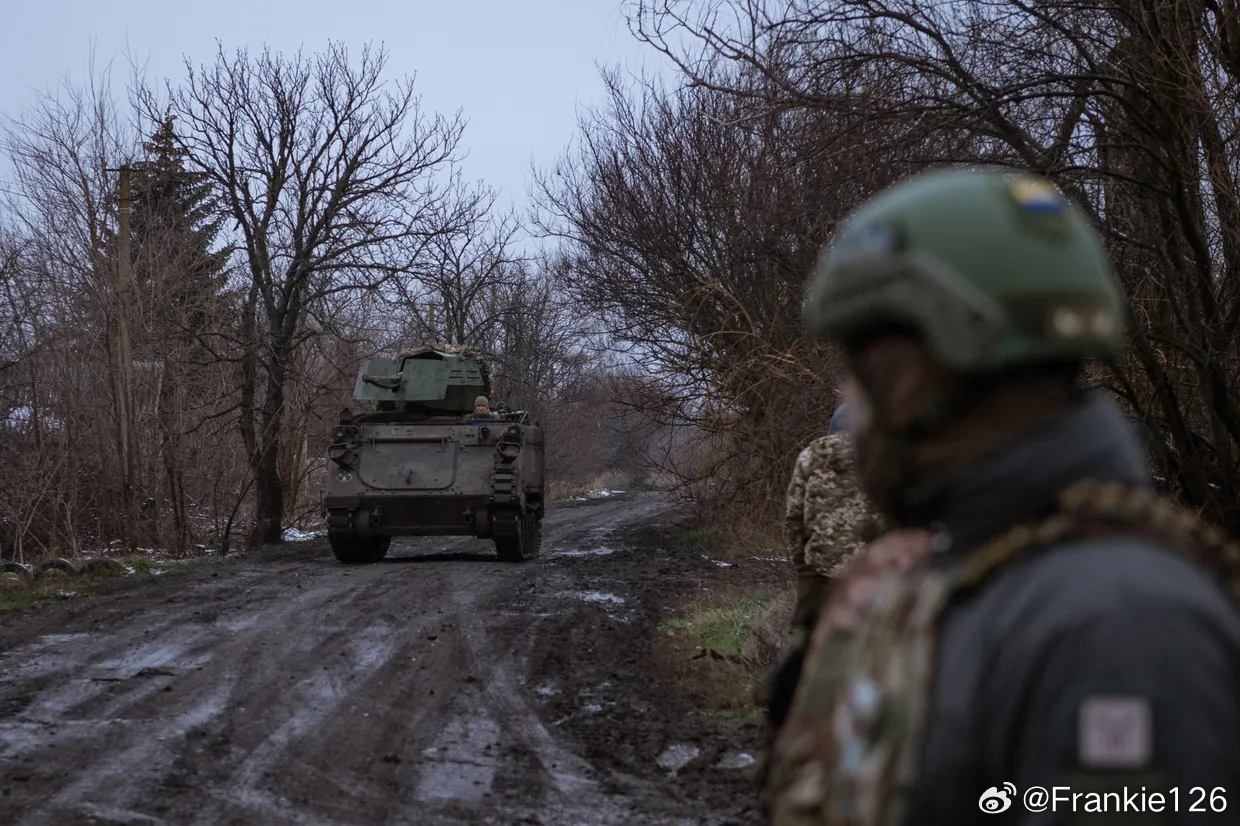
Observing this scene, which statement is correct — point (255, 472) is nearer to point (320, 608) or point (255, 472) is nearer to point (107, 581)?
point (107, 581)

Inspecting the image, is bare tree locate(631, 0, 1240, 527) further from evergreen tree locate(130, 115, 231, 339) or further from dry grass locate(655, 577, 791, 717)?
evergreen tree locate(130, 115, 231, 339)

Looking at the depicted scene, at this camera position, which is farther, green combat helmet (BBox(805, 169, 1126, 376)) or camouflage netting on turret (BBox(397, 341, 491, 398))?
camouflage netting on turret (BBox(397, 341, 491, 398))

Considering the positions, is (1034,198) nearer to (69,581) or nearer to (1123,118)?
(1123,118)

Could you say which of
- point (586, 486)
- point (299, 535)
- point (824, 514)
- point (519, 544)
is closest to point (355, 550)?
point (519, 544)

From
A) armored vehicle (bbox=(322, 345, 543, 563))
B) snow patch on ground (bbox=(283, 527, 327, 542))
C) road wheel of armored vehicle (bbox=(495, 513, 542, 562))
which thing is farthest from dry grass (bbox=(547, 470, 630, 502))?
armored vehicle (bbox=(322, 345, 543, 563))

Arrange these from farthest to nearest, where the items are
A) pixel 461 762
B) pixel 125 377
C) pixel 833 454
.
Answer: pixel 125 377
pixel 461 762
pixel 833 454

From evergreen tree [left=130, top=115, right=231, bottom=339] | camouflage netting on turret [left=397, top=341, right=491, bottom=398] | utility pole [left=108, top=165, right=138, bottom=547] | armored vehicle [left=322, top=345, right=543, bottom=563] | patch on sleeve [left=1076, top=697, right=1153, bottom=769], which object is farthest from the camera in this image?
evergreen tree [left=130, top=115, right=231, bottom=339]

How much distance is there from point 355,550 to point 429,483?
127 centimetres

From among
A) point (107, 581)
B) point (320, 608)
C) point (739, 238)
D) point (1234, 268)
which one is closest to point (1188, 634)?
point (1234, 268)

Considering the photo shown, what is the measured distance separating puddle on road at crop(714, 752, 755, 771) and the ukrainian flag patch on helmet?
5207mm

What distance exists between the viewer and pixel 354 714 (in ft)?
24.3

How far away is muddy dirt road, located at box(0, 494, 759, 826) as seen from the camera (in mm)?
5676

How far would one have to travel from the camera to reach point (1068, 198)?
9.16m

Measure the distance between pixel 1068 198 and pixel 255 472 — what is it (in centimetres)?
1446
